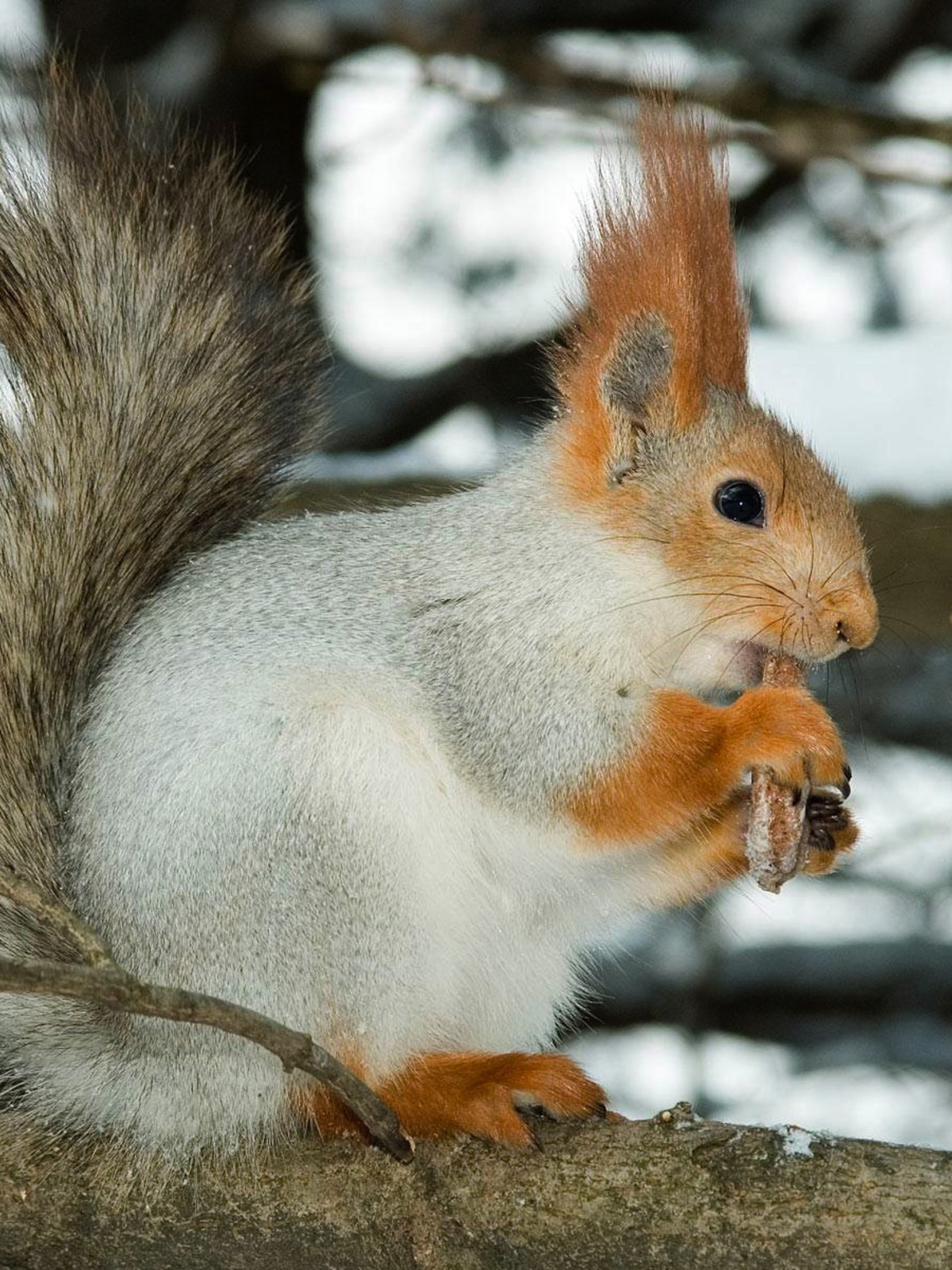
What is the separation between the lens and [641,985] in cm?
370

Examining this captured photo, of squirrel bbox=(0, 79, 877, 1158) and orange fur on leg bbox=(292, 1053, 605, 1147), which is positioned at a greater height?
squirrel bbox=(0, 79, 877, 1158)

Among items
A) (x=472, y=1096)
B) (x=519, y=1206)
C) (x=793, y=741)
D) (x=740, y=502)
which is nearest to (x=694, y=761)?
(x=793, y=741)

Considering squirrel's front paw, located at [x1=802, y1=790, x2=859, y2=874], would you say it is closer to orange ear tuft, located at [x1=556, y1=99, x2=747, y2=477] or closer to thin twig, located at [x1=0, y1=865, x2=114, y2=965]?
orange ear tuft, located at [x1=556, y1=99, x2=747, y2=477]

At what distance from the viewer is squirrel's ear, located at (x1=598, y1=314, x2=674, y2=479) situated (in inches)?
90.9

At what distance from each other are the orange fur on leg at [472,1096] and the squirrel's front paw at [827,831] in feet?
1.44

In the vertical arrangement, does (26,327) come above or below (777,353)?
below

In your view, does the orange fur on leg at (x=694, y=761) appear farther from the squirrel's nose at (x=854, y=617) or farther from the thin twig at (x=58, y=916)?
the thin twig at (x=58, y=916)

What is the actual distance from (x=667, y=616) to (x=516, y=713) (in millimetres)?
230

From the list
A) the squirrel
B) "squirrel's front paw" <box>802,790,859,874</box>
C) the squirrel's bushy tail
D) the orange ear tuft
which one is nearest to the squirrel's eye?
the squirrel

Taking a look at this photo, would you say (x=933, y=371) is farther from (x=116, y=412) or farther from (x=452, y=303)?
(x=116, y=412)

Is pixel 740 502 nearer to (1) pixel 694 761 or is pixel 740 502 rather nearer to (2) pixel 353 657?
(1) pixel 694 761

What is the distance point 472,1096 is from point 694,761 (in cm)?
48

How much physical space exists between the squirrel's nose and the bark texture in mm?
629

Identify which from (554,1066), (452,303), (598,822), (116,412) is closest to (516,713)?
(598,822)
